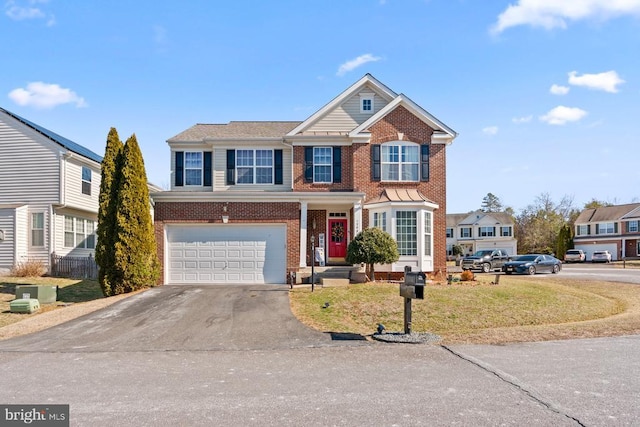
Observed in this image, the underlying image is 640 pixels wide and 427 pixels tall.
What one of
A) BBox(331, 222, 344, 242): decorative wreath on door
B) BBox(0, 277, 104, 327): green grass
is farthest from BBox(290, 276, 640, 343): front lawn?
BBox(0, 277, 104, 327): green grass

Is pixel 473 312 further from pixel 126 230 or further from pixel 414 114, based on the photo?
pixel 126 230

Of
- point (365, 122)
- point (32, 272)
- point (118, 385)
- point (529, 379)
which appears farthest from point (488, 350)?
point (32, 272)

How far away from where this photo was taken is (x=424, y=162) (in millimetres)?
22562

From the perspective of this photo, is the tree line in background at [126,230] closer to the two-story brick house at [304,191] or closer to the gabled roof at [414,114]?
Result: the two-story brick house at [304,191]

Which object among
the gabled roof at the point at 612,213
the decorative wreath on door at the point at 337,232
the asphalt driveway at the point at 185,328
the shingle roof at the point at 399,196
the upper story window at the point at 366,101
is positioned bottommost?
the asphalt driveway at the point at 185,328

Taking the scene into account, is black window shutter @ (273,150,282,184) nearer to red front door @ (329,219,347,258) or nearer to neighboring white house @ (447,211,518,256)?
red front door @ (329,219,347,258)

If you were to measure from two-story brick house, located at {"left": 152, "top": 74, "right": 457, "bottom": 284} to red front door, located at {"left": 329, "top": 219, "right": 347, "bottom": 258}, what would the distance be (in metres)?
0.04

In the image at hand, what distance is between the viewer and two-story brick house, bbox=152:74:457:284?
20.6 m

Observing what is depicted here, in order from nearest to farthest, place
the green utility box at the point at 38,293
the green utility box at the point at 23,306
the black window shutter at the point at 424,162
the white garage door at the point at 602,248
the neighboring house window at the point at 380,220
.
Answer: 1. the green utility box at the point at 23,306
2. the green utility box at the point at 38,293
3. the neighboring house window at the point at 380,220
4. the black window shutter at the point at 424,162
5. the white garage door at the point at 602,248

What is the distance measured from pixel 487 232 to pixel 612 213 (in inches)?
605

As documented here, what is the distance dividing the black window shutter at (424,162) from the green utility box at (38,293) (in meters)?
15.3

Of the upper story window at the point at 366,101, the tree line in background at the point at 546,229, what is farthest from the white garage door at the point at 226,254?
the tree line in background at the point at 546,229

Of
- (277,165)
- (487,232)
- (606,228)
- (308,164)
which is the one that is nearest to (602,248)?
(606,228)

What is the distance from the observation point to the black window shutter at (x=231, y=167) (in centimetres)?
2353
